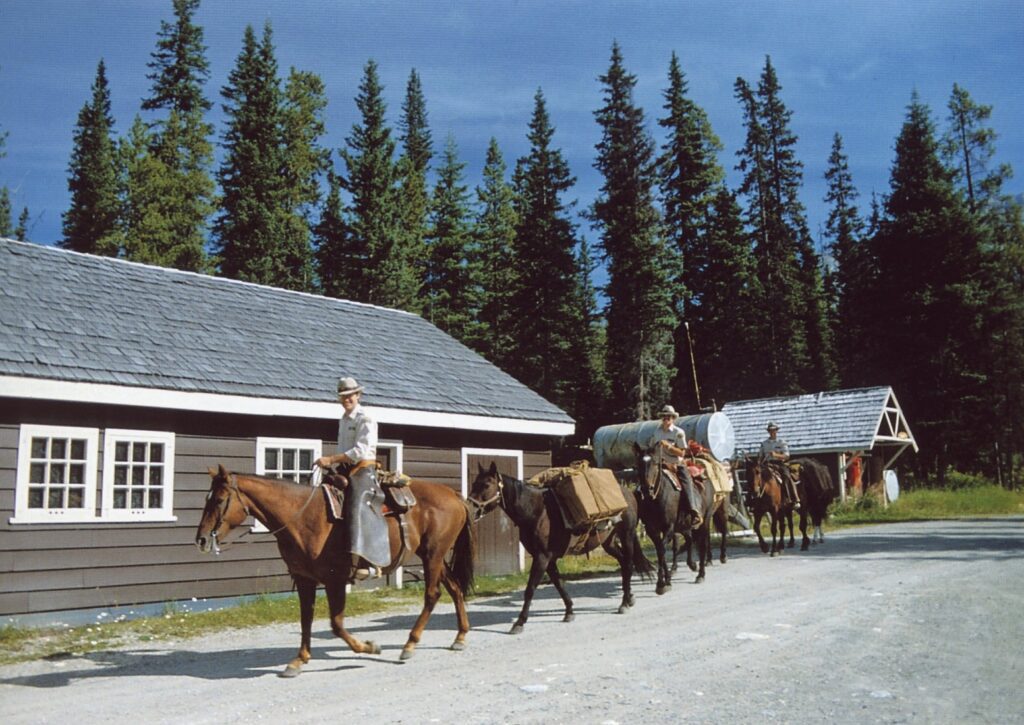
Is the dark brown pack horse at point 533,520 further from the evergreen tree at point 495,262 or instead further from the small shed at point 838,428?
the evergreen tree at point 495,262

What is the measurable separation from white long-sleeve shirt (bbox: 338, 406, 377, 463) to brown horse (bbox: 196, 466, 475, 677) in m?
0.50

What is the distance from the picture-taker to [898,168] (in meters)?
48.6

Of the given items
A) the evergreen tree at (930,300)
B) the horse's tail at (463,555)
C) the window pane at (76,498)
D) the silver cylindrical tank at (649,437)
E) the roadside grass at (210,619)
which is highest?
the evergreen tree at (930,300)

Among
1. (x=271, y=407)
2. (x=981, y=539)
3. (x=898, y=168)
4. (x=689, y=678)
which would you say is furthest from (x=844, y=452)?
(x=689, y=678)

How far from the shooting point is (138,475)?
471 inches

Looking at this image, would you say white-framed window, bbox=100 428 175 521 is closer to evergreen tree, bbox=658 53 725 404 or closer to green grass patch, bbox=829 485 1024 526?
green grass patch, bbox=829 485 1024 526

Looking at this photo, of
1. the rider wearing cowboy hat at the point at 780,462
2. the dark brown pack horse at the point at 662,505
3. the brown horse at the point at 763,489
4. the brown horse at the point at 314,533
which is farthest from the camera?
the rider wearing cowboy hat at the point at 780,462

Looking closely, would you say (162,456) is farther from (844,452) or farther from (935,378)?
(935,378)

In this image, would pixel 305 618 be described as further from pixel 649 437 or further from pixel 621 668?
pixel 649 437

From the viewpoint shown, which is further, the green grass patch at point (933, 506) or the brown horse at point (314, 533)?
the green grass patch at point (933, 506)

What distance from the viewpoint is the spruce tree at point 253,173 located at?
125ft

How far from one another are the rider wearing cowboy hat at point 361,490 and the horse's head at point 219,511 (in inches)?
31.7

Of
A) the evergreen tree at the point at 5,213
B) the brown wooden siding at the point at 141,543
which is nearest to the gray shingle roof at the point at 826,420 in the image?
the brown wooden siding at the point at 141,543

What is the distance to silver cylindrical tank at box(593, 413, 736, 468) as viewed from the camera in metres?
27.3
